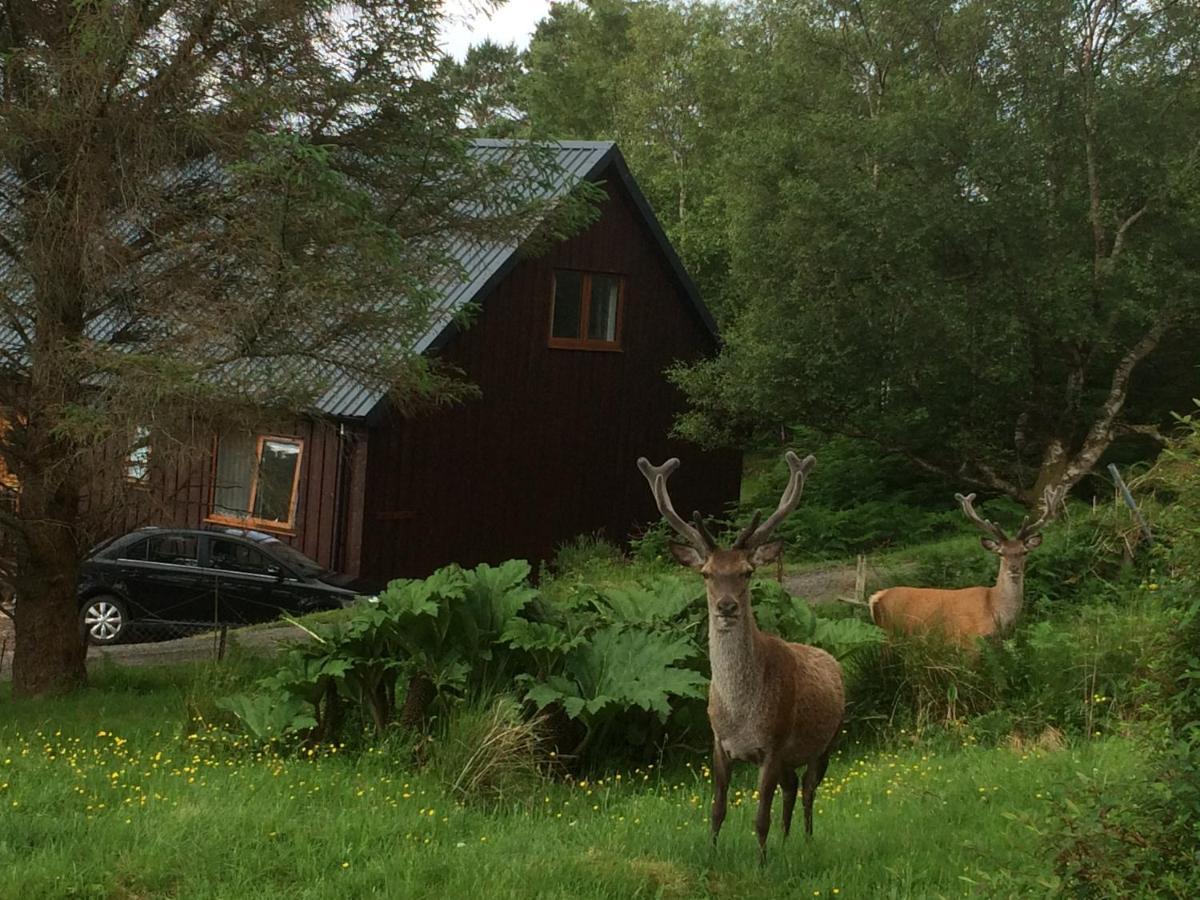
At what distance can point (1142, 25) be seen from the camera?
2188cm

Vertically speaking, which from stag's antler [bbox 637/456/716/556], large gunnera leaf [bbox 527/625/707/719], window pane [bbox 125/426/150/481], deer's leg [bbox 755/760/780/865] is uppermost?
window pane [bbox 125/426/150/481]

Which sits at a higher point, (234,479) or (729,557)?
(234,479)

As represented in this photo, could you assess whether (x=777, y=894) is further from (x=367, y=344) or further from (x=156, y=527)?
(x=156, y=527)

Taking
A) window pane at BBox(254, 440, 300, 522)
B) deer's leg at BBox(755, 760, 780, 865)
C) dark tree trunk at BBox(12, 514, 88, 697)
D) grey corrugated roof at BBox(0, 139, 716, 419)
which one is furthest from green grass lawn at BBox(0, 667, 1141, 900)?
window pane at BBox(254, 440, 300, 522)

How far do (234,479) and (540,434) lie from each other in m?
5.08

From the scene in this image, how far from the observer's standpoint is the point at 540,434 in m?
24.6

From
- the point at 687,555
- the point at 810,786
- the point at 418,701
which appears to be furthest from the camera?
the point at 418,701

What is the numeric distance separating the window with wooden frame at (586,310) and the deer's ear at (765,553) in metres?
17.8

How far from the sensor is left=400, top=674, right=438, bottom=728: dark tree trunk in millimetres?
9633

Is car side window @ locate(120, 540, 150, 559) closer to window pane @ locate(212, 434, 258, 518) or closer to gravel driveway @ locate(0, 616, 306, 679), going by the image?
gravel driveway @ locate(0, 616, 306, 679)

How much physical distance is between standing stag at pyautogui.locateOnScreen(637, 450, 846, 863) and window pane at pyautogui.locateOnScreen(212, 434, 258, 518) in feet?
55.7

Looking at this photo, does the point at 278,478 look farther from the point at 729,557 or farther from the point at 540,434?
the point at 729,557

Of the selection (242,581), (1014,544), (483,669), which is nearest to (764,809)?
(483,669)

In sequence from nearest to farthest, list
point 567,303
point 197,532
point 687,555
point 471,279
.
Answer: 1. point 687,555
2. point 197,532
3. point 471,279
4. point 567,303
